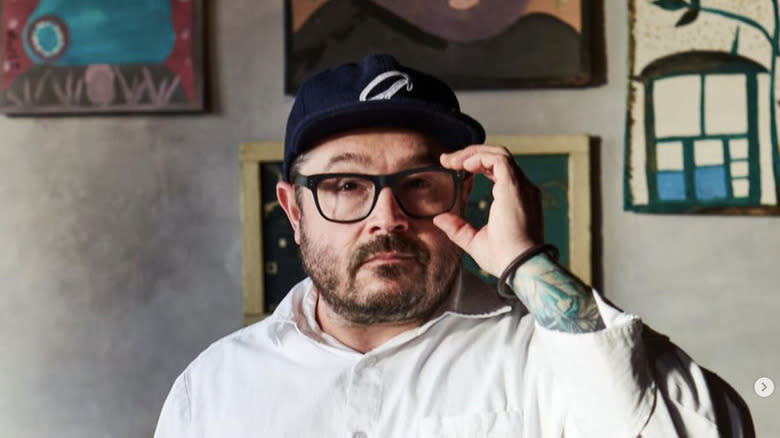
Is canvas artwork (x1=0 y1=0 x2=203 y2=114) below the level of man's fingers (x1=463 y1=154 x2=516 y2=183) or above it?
above

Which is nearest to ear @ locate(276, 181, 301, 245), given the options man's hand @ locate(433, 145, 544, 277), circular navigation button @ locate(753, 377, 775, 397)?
man's hand @ locate(433, 145, 544, 277)

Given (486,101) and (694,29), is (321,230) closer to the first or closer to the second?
(486,101)

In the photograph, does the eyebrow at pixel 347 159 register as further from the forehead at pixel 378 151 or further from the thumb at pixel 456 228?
the thumb at pixel 456 228

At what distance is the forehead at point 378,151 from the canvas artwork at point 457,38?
0.91m

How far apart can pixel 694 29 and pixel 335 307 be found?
133 cm

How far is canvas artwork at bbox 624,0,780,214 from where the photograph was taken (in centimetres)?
197

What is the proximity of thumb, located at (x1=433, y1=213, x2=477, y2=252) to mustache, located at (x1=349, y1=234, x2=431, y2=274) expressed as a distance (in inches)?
1.7

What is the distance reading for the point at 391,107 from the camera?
113 cm

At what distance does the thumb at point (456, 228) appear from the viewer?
109cm

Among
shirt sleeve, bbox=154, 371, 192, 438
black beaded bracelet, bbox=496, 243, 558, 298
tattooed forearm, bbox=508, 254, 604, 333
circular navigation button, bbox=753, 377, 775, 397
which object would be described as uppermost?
black beaded bracelet, bbox=496, 243, 558, 298

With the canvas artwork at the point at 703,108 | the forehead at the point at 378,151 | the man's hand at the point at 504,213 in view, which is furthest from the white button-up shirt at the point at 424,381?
the canvas artwork at the point at 703,108

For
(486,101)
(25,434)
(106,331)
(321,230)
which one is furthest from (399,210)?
(25,434)

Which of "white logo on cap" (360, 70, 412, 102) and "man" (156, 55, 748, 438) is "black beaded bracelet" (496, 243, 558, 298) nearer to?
"man" (156, 55, 748, 438)

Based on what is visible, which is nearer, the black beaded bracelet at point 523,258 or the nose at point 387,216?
the black beaded bracelet at point 523,258
